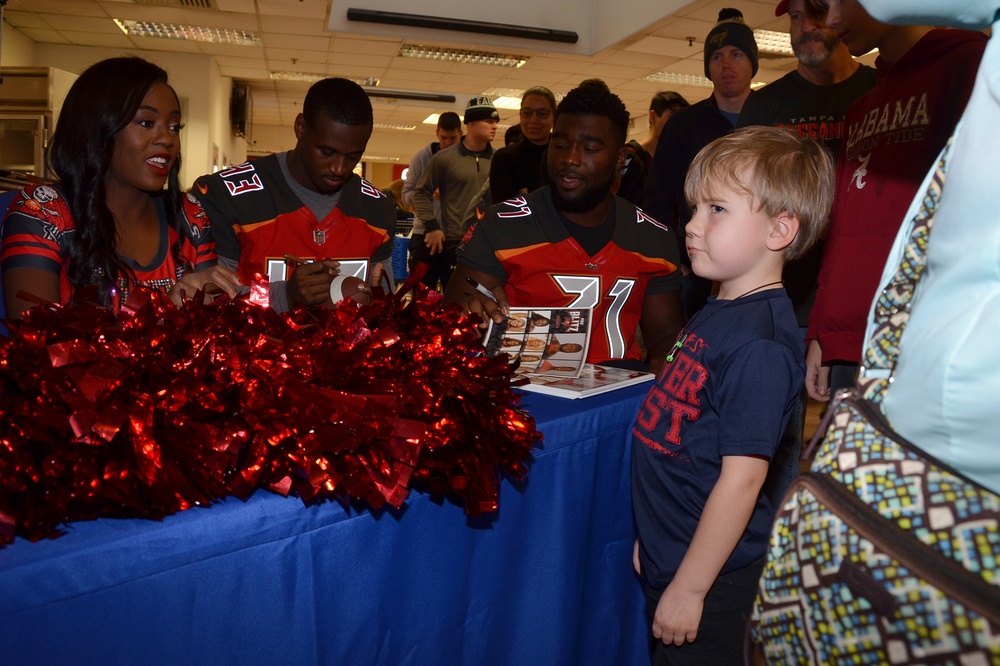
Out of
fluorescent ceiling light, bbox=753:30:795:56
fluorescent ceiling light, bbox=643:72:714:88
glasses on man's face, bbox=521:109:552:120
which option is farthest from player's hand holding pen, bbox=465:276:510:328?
fluorescent ceiling light, bbox=643:72:714:88

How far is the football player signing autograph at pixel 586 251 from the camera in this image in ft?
7.39

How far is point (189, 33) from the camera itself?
32.2 feet

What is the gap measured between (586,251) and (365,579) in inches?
56.6

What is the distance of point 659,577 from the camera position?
1.31 meters

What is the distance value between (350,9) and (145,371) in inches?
311

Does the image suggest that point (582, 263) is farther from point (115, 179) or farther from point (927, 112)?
point (115, 179)

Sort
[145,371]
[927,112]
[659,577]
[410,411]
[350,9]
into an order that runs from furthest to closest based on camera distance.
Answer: [350,9] → [927,112] → [659,577] → [410,411] → [145,371]

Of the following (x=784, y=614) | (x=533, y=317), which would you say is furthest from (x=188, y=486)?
(x=533, y=317)

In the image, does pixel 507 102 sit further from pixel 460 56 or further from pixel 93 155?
pixel 93 155

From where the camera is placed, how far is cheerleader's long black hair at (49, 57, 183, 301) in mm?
1752

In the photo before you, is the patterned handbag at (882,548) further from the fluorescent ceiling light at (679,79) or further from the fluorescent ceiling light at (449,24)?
the fluorescent ceiling light at (679,79)

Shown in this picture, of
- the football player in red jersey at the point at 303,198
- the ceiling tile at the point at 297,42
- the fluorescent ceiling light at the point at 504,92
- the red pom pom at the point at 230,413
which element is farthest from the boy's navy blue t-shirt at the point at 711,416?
the fluorescent ceiling light at the point at 504,92

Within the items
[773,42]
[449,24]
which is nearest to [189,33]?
[449,24]

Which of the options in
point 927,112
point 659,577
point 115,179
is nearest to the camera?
point 659,577
